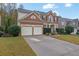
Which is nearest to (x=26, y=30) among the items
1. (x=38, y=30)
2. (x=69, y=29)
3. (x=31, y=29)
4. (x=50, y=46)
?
(x=31, y=29)

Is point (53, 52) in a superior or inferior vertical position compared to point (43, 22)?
inferior

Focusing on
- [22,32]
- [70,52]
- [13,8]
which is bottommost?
[70,52]

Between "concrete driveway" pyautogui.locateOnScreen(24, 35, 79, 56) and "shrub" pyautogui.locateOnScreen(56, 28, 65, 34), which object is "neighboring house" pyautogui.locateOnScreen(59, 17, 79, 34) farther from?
"concrete driveway" pyautogui.locateOnScreen(24, 35, 79, 56)

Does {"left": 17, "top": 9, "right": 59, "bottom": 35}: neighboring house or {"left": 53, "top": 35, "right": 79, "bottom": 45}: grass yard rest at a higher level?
{"left": 17, "top": 9, "right": 59, "bottom": 35}: neighboring house

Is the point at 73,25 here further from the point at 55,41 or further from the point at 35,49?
the point at 35,49

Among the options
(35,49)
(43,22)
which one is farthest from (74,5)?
(35,49)

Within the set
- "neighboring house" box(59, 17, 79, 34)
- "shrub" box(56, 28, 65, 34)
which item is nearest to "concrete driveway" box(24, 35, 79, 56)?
"shrub" box(56, 28, 65, 34)

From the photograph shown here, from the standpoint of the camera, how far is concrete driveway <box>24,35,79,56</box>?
4324 mm

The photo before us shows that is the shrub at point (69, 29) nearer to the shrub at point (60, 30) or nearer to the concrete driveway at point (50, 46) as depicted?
the shrub at point (60, 30)

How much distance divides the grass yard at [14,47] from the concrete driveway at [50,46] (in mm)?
86

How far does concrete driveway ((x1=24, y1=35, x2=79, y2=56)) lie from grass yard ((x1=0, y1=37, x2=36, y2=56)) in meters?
0.09

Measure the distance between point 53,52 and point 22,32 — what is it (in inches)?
24.3

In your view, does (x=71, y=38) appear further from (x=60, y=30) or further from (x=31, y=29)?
(x=31, y=29)

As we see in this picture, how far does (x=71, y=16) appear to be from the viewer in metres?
4.43
